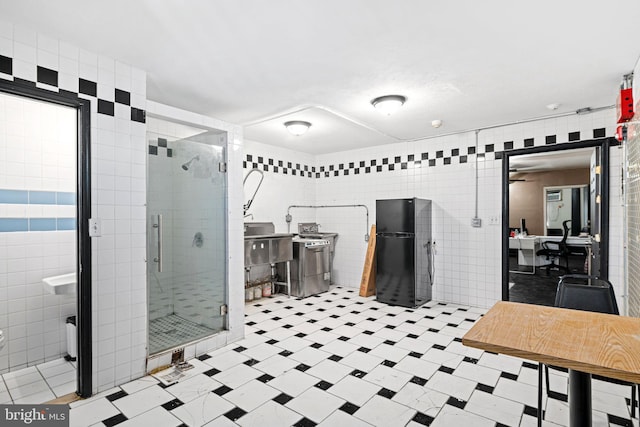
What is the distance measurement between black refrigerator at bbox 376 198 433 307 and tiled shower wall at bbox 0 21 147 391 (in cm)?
328

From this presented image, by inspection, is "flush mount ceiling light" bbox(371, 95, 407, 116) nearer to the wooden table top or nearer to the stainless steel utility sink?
the wooden table top

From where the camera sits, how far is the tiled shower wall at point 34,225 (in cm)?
287

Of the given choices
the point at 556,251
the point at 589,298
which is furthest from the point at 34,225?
the point at 556,251

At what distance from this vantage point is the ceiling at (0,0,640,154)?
2.04 meters

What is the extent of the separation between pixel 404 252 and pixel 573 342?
10.8 ft

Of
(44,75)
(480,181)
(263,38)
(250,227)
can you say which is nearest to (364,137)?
(480,181)

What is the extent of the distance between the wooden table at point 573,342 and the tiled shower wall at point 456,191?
2581 millimetres

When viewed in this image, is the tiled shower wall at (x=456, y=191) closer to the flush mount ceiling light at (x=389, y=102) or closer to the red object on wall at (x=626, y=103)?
the red object on wall at (x=626, y=103)

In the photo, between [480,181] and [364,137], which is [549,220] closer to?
[480,181]

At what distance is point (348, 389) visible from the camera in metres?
2.54

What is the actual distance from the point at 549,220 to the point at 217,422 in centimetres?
1040

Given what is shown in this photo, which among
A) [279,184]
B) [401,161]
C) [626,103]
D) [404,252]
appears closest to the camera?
[626,103]

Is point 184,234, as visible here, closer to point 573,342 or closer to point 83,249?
point 83,249

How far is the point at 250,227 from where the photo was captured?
209 inches
